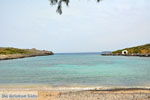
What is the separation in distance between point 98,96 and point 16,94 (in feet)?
14.5

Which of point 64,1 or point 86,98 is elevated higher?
point 64,1

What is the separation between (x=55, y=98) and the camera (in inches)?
419

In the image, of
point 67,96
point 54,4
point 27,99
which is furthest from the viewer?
point 67,96

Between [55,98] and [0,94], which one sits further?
[0,94]

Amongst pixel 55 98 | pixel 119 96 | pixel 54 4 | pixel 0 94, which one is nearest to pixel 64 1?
pixel 54 4

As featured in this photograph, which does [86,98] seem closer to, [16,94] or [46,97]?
[46,97]

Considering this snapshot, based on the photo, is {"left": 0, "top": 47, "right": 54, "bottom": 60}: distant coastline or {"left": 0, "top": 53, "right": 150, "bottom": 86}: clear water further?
{"left": 0, "top": 47, "right": 54, "bottom": 60}: distant coastline

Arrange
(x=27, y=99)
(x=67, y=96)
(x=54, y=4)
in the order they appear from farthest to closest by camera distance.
Result: 1. (x=67, y=96)
2. (x=27, y=99)
3. (x=54, y=4)

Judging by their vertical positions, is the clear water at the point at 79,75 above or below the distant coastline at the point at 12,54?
below

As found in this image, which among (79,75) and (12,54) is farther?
(12,54)

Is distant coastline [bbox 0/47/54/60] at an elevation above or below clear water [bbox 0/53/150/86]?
above

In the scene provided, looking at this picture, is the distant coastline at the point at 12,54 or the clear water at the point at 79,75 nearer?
the clear water at the point at 79,75

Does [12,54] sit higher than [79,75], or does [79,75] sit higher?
[12,54]

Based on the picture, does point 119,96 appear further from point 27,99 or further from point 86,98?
point 27,99
